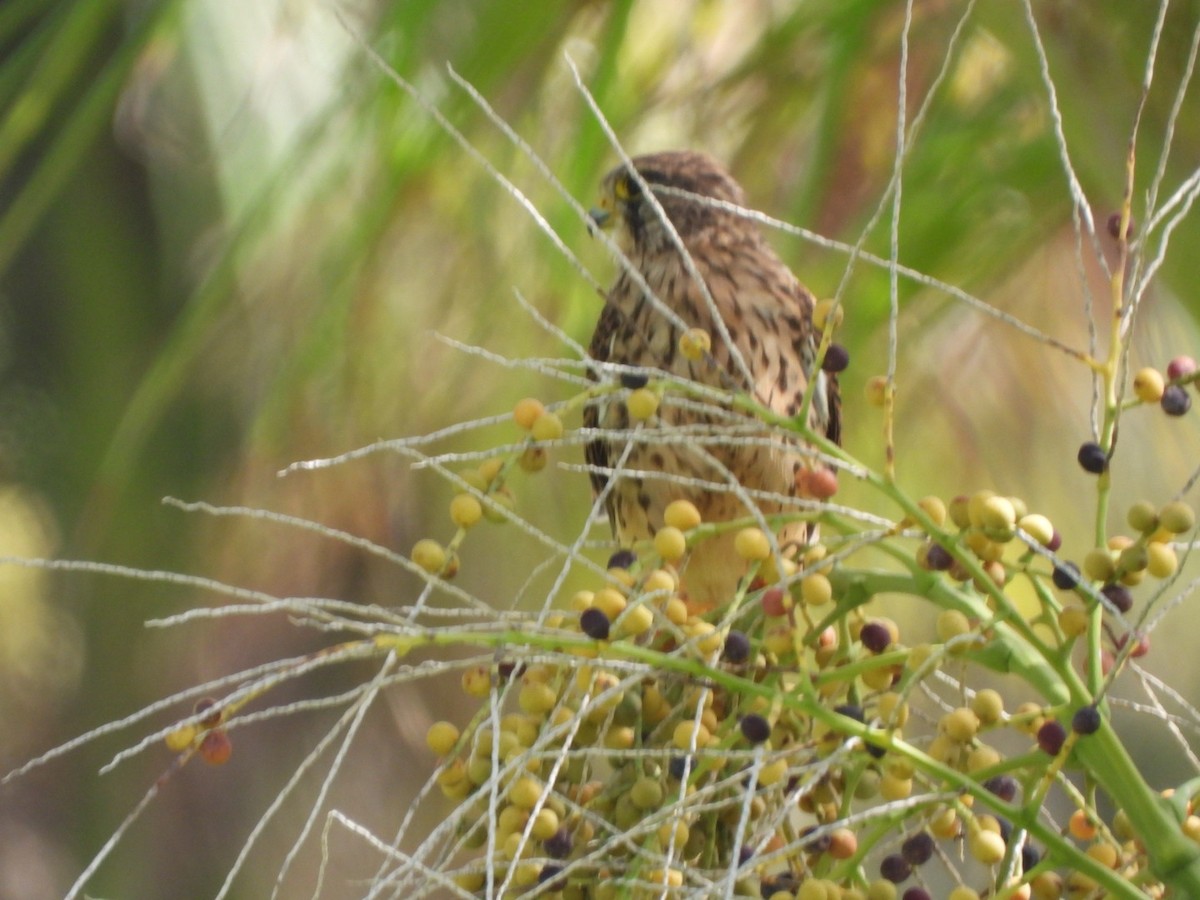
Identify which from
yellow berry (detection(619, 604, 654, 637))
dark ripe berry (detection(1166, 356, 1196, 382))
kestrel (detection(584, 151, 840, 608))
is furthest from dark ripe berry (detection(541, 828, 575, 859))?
kestrel (detection(584, 151, 840, 608))

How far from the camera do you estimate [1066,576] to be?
0.76 meters

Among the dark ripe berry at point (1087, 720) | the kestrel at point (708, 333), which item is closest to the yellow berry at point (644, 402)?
the dark ripe berry at point (1087, 720)

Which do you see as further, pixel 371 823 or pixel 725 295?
pixel 371 823

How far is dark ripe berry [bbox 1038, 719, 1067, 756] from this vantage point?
30.2 inches

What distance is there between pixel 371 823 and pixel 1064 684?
2.66 m

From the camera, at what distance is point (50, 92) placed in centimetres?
164

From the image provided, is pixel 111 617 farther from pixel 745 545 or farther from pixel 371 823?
pixel 745 545

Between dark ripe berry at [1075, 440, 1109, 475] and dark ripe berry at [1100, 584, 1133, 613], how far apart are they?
7 cm

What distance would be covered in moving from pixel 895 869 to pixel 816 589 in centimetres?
23

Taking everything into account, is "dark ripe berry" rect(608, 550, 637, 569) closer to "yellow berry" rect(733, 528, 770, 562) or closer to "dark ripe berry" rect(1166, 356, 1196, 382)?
"yellow berry" rect(733, 528, 770, 562)

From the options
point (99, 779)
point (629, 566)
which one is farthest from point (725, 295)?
point (99, 779)

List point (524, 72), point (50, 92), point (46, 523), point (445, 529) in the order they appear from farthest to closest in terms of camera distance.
Result: point (46, 523) < point (445, 529) < point (524, 72) < point (50, 92)

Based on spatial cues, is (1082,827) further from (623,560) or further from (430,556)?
(430,556)

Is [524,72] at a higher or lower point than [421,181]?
higher
